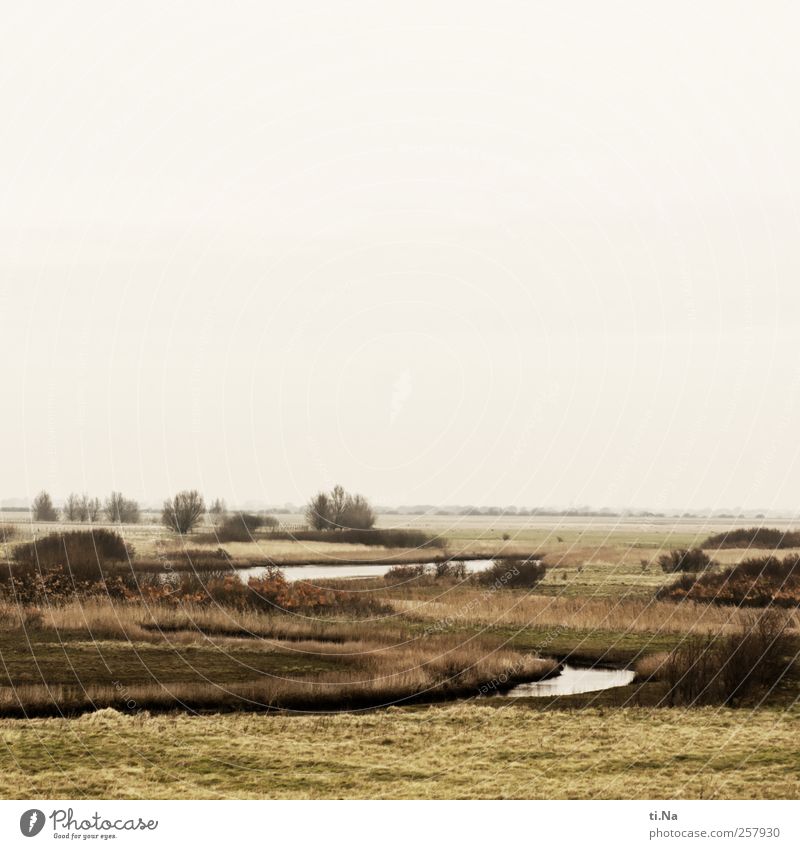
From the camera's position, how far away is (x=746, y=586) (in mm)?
52156

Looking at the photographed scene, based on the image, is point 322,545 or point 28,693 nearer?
point 28,693

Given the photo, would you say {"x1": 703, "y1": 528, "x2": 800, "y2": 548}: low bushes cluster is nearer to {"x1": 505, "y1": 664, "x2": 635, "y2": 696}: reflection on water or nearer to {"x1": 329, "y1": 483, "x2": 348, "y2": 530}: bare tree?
{"x1": 329, "y1": 483, "x2": 348, "y2": 530}: bare tree

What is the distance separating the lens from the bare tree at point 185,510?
91.2 meters

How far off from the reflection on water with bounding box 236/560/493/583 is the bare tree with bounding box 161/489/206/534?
59.7 ft

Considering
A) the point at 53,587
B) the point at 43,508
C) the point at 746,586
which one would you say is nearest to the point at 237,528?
the point at 43,508

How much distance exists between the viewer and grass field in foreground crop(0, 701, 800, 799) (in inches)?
886

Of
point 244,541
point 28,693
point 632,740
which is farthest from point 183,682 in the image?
point 244,541

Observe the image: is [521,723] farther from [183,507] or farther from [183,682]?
[183,507]

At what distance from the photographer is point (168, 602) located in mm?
47031

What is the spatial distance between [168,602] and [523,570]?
79.3ft

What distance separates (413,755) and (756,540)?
241ft

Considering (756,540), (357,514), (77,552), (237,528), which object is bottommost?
(756,540)

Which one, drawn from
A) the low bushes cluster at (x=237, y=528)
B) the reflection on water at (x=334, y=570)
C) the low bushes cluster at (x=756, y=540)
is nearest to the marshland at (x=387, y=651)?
the reflection on water at (x=334, y=570)

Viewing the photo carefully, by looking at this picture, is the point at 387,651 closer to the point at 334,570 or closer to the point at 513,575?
the point at 513,575
